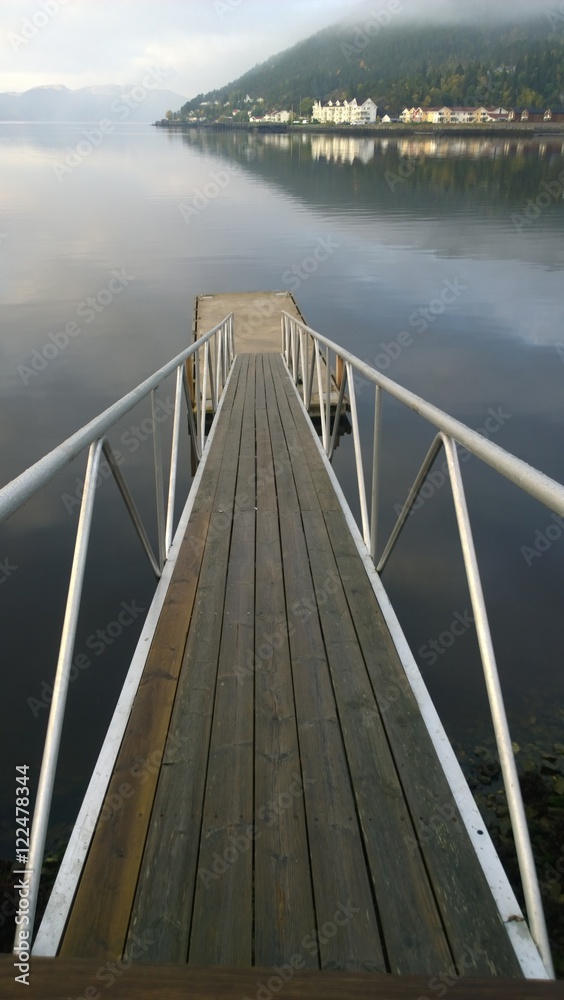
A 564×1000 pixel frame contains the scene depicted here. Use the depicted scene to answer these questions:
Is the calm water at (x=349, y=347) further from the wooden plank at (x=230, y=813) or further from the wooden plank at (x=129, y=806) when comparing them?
the wooden plank at (x=230, y=813)

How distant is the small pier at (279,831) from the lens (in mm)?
1291

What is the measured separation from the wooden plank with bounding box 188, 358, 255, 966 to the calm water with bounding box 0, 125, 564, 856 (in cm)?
209

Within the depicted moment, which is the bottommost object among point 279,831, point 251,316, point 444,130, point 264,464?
point 279,831

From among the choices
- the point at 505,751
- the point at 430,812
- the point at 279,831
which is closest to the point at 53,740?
the point at 279,831

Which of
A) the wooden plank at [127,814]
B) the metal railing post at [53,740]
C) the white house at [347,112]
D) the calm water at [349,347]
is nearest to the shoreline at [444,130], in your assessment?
the white house at [347,112]

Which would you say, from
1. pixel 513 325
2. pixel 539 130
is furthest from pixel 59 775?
pixel 539 130

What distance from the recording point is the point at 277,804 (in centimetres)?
173

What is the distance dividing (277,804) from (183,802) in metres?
0.29

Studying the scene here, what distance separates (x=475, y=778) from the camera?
3738mm

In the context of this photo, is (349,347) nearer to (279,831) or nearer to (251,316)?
(251,316)

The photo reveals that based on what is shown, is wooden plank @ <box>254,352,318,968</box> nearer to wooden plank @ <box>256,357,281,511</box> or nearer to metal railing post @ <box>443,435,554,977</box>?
metal railing post @ <box>443,435,554,977</box>

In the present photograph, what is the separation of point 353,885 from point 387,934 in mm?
146

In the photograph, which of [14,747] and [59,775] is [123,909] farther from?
[14,747]

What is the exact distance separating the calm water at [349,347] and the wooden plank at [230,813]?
2089 mm
